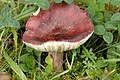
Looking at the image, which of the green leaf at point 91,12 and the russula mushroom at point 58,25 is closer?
the russula mushroom at point 58,25

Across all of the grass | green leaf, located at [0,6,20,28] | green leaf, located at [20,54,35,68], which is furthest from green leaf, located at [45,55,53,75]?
green leaf, located at [0,6,20,28]

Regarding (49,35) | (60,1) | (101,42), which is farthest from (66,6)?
(101,42)

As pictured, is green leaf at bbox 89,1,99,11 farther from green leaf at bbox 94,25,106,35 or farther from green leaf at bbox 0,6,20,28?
green leaf at bbox 0,6,20,28

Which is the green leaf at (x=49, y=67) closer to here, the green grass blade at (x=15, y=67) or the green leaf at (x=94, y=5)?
the green grass blade at (x=15, y=67)

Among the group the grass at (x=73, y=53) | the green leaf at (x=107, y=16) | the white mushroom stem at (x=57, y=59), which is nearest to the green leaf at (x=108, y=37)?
the grass at (x=73, y=53)

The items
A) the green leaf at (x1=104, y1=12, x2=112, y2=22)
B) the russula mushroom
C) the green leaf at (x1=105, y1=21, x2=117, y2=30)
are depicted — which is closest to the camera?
the russula mushroom

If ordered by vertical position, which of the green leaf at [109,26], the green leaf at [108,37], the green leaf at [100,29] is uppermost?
the green leaf at [109,26]

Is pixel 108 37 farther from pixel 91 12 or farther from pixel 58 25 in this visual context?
pixel 58 25

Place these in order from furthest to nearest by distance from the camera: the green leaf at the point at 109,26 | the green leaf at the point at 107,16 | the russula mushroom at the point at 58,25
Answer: the green leaf at the point at 107,16, the green leaf at the point at 109,26, the russula mushroom at the point at 58,25

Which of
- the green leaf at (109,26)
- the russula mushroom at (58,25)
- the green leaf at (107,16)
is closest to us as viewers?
the russula mushroom at (58,25)
